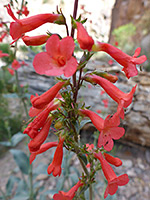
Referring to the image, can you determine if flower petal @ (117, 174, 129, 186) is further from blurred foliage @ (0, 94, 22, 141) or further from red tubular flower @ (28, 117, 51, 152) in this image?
blurred foliage @ (0, 94, 22, 141)

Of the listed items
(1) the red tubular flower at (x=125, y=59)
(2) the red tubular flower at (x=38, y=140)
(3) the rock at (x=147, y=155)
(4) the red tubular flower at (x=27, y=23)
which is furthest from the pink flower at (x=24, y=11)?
(3) the rock at (x=147, y=155)

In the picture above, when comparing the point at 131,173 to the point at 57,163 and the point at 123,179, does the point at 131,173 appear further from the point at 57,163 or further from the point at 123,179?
the point at 57,163

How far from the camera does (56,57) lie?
0.66 meters

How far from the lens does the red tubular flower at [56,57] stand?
0.58 m

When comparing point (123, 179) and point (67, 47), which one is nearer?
point (67, 47)

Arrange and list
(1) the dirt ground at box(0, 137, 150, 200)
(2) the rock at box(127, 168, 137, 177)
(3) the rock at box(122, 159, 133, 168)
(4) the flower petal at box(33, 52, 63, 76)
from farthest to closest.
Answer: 1. (3) the rock at box(122, 159, 133, 168)
2. (2) the rock at box(127, 168, 137, 177)
3. (1) the dirt ground at box(0, 137, 150, 200)
4. (4) the flower petal at box(33, 52, 63, 76)

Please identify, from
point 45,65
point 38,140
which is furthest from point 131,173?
point 45,65

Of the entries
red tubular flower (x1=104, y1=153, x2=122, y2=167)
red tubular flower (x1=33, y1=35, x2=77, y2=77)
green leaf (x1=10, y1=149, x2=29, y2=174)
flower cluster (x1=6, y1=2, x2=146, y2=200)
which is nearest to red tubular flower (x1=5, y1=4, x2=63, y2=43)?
flower cluster (x1=6, y1=2, x2=146, y2=200)

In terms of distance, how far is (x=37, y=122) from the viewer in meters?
0.74

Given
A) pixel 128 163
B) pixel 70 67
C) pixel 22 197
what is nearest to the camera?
pixel 70 67

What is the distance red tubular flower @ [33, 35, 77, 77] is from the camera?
58 cm

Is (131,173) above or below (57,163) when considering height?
below

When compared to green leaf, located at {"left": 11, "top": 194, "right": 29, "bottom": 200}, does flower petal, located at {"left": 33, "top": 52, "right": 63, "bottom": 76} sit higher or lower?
higher

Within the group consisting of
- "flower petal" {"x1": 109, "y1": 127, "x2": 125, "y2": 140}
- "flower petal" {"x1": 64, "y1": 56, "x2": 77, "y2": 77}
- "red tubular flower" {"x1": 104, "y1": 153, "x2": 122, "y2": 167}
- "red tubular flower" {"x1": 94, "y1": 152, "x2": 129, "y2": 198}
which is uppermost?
"flower petal" {"x1": 64, "y1": 56, "x2": 77, "y2": 77}
